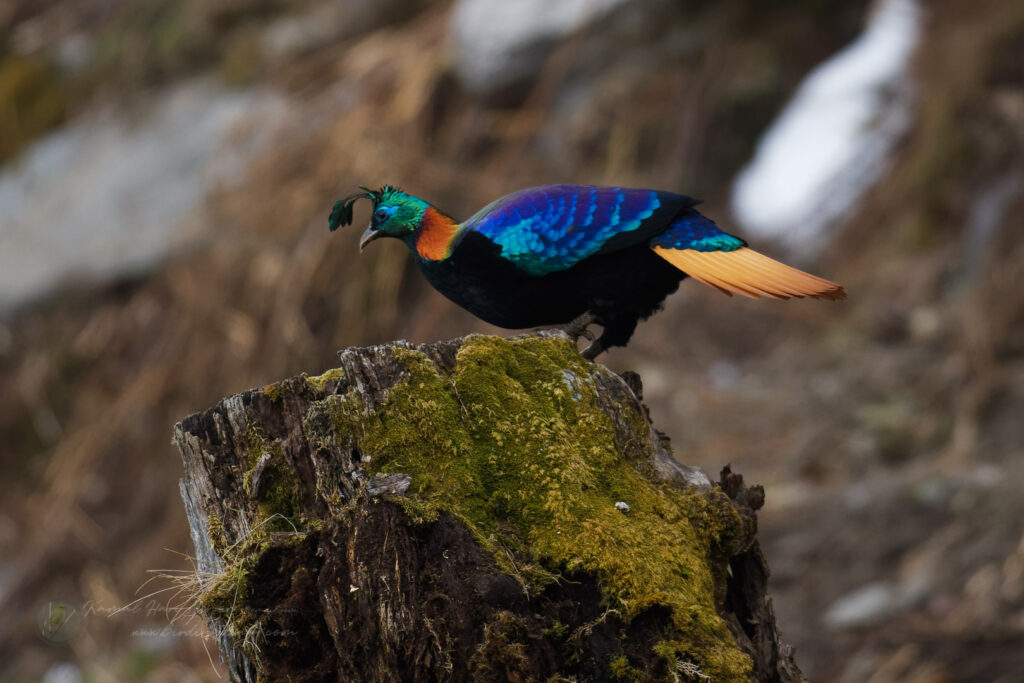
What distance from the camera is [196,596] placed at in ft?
7.13

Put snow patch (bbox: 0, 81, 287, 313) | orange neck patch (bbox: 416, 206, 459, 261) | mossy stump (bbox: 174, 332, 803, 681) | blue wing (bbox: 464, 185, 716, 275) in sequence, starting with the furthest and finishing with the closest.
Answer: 1. snow patch (bbox: 0, 81, 287, 313)
2. orange neck patch (bbox: 416, 206, 459, 261)
3. blue wing (bbox: 464, 185, 716, 275)
4. mossy stump (bbox: 174, 332, 803, 681)

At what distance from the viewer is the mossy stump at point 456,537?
2004mm

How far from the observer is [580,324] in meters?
3.35

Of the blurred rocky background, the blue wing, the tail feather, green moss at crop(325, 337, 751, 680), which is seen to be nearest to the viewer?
green moss at crop(325, 337, 751, 680)

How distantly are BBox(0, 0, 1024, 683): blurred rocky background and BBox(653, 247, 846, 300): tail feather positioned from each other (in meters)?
2.62

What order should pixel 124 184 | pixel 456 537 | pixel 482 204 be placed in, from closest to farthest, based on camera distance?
pixel 456 537 → pixel 482 204 → pixel 124 184

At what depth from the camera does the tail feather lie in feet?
8.87

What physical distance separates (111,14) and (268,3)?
2.15 meters

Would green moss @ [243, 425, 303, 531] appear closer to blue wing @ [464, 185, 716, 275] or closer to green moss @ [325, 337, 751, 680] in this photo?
green moss @ [325, 337, 751, 680]

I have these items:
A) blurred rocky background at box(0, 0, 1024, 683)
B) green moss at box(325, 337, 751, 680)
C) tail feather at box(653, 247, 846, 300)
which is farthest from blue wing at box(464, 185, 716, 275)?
blurred rocky background at box(0, 0, 1024, 683)

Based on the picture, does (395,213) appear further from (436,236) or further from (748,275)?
(748,275)

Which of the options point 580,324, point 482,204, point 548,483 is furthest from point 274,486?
point 482,204

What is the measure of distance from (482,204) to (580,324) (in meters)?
4.06

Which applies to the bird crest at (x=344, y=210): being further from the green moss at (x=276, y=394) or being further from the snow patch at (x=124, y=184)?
the snow patch at (x=124, y=184)
